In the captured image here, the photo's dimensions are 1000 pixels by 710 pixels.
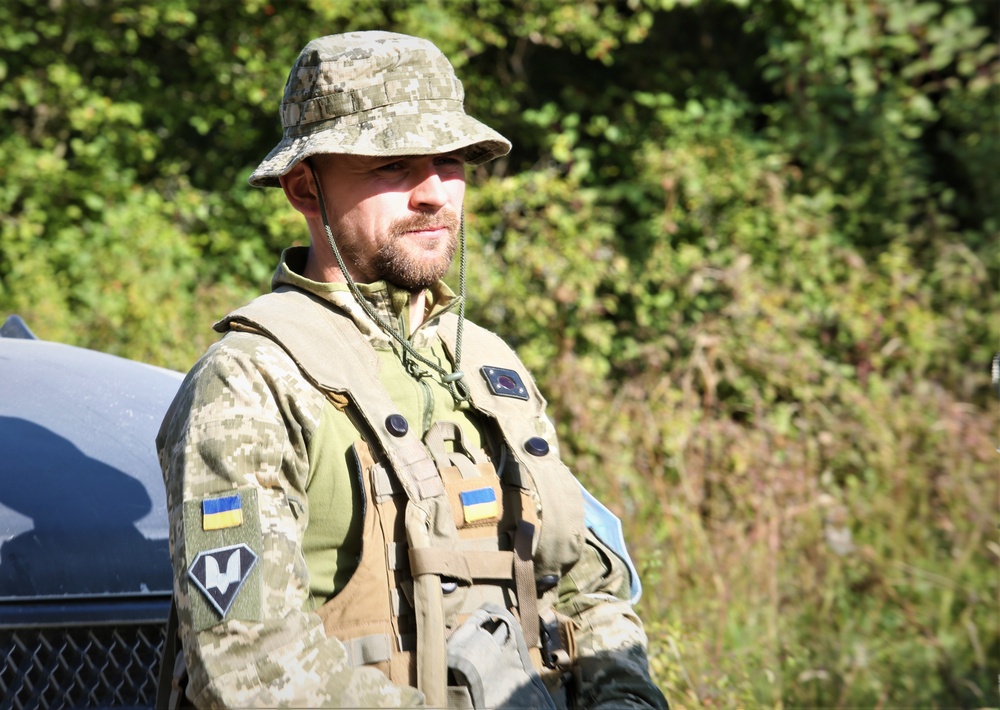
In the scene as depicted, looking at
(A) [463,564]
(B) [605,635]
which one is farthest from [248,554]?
Result: (B) [605,635]

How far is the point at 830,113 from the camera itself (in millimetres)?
7465

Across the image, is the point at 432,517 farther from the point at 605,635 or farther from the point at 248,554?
the point at 605,635

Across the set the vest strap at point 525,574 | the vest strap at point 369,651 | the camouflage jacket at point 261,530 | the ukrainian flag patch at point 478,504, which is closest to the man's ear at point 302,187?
the camouflage jacket at point 261,530

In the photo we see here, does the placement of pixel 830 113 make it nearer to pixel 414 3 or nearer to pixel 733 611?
pixel 414 3

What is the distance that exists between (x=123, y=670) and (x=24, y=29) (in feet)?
20.2

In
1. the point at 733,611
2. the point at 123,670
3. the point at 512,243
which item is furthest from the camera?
the point at 512,243

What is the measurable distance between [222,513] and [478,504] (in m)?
0.48

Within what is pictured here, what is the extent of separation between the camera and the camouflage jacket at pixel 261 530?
1770 millimetres

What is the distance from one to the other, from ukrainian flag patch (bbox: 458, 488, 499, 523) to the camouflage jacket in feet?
0.56

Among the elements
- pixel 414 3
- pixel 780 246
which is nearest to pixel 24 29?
pixel 414 3

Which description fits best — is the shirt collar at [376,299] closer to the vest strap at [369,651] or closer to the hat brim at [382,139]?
the hat brim at [382,139]

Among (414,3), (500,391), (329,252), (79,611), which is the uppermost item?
(414,3)

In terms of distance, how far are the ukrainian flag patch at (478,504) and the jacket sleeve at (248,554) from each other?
0.29m

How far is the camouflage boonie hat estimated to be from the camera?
2148 millimetres
